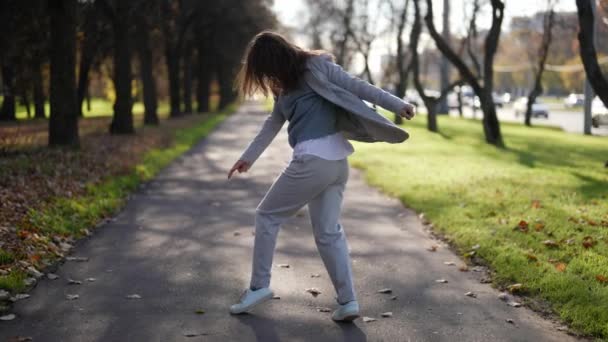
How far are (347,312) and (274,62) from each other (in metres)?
1.66

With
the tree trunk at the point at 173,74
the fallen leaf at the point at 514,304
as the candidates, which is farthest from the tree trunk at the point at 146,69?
the fallen leaf at the point at 514,304

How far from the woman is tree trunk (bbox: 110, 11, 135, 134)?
1901 cm

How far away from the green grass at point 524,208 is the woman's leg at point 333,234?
4.92ft

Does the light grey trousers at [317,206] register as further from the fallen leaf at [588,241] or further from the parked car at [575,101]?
the parked car at [575,101]

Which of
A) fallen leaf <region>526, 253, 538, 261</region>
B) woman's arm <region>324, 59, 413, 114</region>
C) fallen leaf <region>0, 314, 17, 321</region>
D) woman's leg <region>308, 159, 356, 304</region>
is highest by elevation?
woman's arm <region>324, 59, 413, 114</region>

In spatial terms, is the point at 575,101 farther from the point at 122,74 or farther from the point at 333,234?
the point at 333,234

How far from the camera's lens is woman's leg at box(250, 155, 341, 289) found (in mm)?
4910

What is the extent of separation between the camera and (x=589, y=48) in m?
13.5

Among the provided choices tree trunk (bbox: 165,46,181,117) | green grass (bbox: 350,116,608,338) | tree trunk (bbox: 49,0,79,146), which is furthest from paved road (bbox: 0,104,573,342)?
tree trunk (bbox: 165,46,181,117)

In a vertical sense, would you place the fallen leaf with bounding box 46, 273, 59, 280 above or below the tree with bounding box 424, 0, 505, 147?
below

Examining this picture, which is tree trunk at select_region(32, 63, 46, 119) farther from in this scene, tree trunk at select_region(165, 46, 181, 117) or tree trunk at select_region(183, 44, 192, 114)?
tree trunk at select_region(183, 44, 192, 114)

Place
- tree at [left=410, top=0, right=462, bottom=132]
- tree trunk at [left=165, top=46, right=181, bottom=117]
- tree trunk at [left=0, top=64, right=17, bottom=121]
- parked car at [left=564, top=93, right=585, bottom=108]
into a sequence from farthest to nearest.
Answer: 1. parked car at [left=564, top=93, right=585, bottom=108]
2. tree trunk at [left=165, top=46, right=181, bottom=117]
3. tree trunk at [left=0, top=64, right=17, bottom=121]
4. tree at [left=410, top=0, right=462, bottom=132]

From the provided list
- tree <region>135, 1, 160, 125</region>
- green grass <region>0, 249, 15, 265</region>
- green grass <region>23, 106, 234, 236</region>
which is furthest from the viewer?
tree <region>135, 1, 160, 125</region>

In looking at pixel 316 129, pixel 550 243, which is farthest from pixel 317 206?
pixel 550 243
